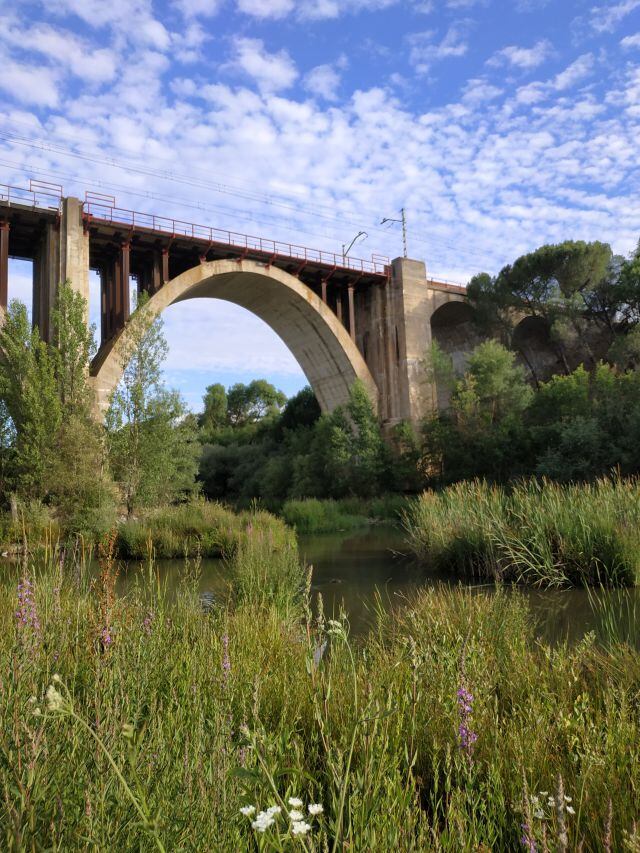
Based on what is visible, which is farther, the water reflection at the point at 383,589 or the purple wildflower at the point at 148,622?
the water reflection at the point at 383,589

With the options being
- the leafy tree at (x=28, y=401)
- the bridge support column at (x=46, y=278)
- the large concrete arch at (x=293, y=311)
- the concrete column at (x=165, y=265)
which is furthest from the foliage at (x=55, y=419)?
the concrete column at (x=165, y=265)

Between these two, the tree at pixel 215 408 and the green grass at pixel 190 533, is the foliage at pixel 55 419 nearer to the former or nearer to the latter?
the green grass at pixel 190 533

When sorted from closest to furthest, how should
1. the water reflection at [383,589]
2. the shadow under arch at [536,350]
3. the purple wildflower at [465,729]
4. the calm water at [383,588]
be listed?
the purple wildflower at [465,729] → the water reflection at [383,589] → the calm water at [383,588] → the shadow under arch at [536,350]

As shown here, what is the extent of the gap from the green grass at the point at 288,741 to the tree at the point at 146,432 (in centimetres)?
1587

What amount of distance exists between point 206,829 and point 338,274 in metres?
28.8

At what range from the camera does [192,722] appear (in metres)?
2.31

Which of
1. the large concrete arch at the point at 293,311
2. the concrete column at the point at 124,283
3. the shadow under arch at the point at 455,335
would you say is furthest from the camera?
the shadow under arch at the point at 455,335

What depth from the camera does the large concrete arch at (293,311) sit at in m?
25.2

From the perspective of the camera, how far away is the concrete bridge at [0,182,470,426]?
21.3 metres

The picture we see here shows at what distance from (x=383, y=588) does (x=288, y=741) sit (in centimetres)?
711

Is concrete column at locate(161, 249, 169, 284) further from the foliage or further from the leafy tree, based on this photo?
the leafy tree

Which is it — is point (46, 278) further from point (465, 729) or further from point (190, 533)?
point (465, 729)

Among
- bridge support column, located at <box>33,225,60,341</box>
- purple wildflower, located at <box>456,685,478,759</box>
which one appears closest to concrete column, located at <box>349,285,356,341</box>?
bridge support column, located at <box>33,225,60,341</box>

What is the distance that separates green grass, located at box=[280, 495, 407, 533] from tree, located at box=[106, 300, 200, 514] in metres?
3.91
